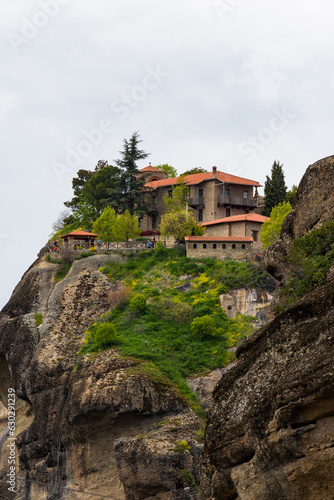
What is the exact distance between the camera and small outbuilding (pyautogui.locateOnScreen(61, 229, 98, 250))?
5778 cm

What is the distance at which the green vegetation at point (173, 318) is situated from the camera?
4153 cm

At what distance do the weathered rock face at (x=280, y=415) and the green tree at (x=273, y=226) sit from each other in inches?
1209

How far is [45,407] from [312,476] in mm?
29690

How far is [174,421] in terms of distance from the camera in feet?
120

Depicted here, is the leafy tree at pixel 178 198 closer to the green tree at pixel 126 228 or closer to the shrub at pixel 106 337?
the green tree at pixel 126 228

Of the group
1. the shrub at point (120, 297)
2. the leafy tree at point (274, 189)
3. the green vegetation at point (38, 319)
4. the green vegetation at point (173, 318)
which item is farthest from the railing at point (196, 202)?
the green vegetation at point (38, 319)

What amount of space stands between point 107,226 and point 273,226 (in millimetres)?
15317

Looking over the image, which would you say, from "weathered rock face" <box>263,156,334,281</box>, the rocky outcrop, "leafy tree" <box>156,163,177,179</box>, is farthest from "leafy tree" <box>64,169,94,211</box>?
"weathered rock face" <box>263,156,334,281</box>

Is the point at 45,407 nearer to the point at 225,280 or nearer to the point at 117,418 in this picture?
the point at 117,418

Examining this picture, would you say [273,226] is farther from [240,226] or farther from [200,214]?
[200,214]

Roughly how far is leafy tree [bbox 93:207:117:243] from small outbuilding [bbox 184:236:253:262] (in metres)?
8.22

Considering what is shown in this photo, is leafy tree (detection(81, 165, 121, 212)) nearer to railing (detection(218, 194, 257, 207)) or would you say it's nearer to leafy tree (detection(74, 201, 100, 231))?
leafy tree (detection(74, 201, 100, 231))

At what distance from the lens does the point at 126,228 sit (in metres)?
58.8

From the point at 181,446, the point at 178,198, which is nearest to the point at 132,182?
the point at 178,198
